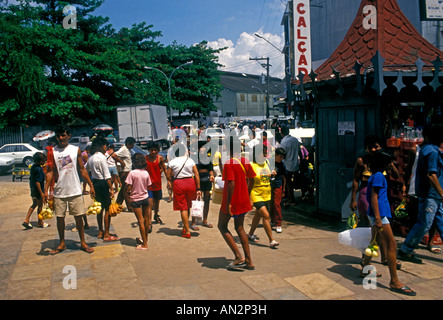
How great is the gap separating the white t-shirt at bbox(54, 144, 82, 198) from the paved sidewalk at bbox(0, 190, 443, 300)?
968 mm

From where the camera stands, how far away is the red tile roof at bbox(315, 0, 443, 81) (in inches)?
306

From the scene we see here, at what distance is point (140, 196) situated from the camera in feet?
21.1

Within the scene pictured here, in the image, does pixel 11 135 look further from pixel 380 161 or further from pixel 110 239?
pixel 380 161

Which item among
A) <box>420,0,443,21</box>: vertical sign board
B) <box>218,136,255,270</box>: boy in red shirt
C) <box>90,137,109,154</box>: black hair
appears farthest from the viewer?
<box>420,0,443,21</box>: vertical sign board

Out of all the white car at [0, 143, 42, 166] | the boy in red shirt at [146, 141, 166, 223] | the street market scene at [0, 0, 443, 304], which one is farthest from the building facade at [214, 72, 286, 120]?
the boy in red shirt at [146, 141, 166, 223]

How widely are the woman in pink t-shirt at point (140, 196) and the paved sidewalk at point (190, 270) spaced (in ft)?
1.17

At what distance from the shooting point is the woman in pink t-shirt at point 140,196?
6383 millimetres

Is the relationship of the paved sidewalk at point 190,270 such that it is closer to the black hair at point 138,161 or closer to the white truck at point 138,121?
the black hair at point 138,161

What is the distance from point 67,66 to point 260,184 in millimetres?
27000

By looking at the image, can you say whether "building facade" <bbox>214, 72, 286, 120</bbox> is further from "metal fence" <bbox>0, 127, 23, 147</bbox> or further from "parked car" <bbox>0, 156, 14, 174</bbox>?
"parked car" <bbox>0, 156, 14, 174</bbox>

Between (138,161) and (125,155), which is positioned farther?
(125,155)

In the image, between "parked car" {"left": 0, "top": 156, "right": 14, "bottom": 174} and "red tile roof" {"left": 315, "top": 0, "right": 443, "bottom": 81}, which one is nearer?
"red tile roof" {"left": 315, "top": 0, "right": 443, "bottom": 81}

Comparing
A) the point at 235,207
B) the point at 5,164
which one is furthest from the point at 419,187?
the point at 5,164
